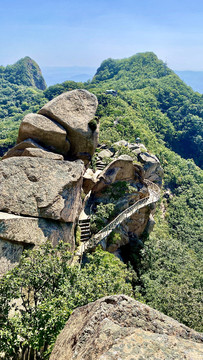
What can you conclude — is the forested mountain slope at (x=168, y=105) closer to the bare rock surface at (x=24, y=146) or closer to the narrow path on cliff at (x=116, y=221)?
the narrow path on cliff at (x=116, y=221)

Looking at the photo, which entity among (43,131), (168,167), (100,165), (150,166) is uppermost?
(43,131)

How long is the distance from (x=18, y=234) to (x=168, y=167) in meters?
55.3

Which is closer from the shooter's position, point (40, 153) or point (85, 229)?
point (40, 153)

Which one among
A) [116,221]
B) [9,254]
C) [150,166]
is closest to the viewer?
[9,254]

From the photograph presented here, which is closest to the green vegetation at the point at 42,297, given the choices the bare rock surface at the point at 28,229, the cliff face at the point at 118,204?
the bare rock surface at the point at 28,229

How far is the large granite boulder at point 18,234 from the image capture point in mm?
12961

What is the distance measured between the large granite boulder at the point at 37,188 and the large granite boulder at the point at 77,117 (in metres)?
4.29

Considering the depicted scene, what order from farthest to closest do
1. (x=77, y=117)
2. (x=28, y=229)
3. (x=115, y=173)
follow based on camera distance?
(x=115, y=173) → (x=77, y=117) → (x=28, y=229)

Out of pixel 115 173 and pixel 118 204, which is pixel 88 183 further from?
pixel 118 204

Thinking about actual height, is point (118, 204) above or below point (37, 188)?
below

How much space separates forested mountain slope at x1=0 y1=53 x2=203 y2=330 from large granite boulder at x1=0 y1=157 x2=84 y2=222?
392 inches

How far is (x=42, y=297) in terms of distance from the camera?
973 centimetres

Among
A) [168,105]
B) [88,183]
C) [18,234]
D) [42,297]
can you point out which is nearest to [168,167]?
[88,183]

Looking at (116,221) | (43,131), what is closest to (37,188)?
(43,131)
